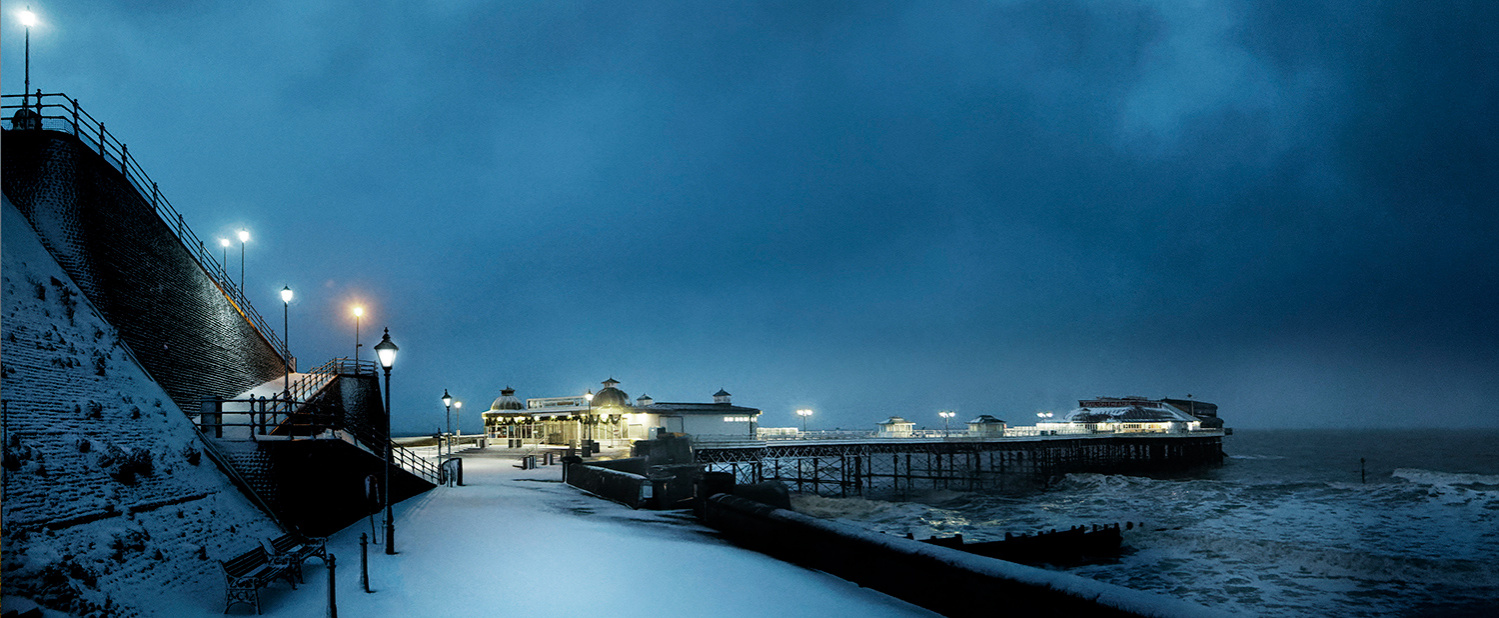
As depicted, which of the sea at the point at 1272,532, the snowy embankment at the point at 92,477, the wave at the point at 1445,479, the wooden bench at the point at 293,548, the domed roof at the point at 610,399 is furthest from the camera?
the domed roof at the point at 610,399

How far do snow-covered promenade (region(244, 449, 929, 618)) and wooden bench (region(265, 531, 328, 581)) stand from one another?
37cm

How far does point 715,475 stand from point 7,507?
12618mm

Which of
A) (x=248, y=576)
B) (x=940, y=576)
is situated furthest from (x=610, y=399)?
(x=940, y=576)

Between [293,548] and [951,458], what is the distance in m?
48.5

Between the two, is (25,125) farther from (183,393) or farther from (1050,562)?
(1050,562)

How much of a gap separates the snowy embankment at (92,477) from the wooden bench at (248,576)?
0.28 meters

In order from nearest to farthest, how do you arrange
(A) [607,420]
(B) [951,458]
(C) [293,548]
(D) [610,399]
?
(C) [293,548] < (A) [607,420] < (B) [951,458] < (D) [610,399]

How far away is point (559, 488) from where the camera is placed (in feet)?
80.7

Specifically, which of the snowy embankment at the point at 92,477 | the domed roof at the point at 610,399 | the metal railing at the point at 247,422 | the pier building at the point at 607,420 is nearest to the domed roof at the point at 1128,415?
the pier building at the point at 607,420

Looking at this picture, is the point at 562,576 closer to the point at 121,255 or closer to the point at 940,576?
the point at 940,576

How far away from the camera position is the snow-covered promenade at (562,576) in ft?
31.0

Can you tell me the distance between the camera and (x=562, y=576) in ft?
37.2

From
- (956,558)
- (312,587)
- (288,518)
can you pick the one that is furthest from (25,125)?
(956,558)

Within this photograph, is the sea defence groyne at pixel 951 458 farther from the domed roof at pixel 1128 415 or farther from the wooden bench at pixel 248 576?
the wooden bench at pixel 248 576
